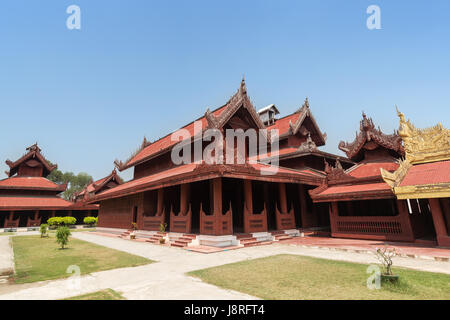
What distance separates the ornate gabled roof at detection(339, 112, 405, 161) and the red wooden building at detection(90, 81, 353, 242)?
6.37ft

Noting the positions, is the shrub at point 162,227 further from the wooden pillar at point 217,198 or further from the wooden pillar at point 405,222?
the wooden pillar at point 405,222

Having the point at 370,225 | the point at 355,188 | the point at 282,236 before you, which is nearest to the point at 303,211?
the point at 282,236

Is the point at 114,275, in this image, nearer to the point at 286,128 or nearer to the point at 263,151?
the point at 263,151

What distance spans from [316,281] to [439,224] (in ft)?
22.7

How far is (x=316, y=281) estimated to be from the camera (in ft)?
14.9

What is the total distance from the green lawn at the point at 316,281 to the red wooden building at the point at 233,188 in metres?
4.36

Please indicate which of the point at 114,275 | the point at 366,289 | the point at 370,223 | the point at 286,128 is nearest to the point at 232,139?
the point at 286,128

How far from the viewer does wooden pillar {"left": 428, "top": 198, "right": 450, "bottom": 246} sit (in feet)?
26.0

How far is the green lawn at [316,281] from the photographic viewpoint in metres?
3.73

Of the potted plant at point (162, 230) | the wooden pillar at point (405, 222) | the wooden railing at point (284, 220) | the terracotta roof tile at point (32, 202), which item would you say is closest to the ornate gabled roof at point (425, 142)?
the wooden pillar at point (405, 222)

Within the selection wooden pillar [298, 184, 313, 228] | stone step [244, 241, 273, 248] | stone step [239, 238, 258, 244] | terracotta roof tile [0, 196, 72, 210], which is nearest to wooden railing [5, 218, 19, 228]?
terracotta roof tile [0, 196, 72, 210]

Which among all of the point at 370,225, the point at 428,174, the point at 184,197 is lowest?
the point at 370,225

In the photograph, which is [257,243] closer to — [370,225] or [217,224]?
[217,224]

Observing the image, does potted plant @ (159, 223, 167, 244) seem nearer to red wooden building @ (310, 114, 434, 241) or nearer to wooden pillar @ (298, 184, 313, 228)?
red wooden building @ (310, 114, 434, 241)
